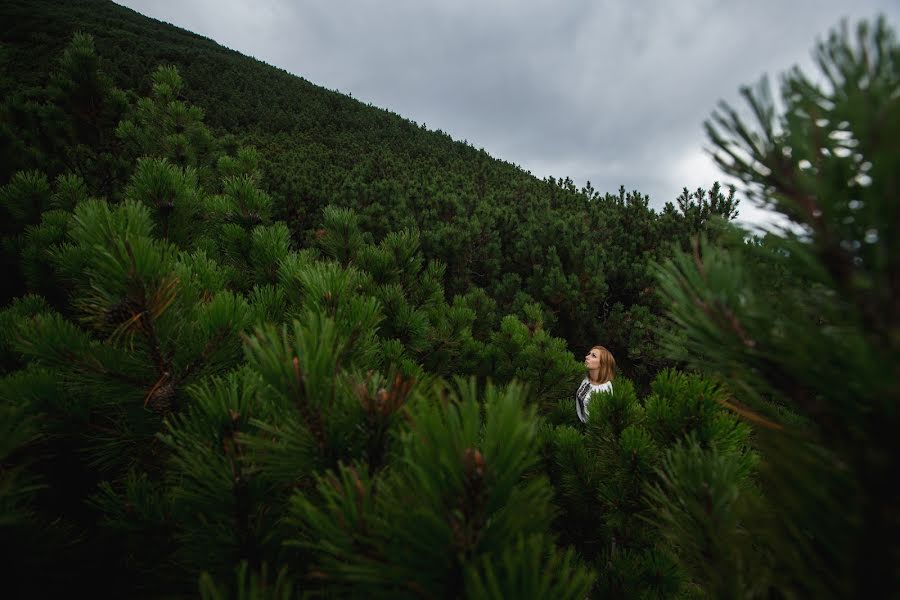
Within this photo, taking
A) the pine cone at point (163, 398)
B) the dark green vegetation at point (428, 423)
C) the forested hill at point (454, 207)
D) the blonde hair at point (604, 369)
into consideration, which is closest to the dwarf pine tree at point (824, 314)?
the dark green vegetation at point (428, 423)

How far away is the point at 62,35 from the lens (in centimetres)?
1917

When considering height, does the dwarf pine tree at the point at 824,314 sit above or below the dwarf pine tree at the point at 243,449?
above

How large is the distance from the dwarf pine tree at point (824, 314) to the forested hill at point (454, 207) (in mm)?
230

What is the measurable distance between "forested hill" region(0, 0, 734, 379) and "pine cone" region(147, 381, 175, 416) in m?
1.09

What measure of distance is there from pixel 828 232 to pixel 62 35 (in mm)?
30045

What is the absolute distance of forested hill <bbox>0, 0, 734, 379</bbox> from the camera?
13.0ft

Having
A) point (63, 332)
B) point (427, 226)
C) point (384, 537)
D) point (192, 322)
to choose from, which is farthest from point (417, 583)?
point (427, 226)

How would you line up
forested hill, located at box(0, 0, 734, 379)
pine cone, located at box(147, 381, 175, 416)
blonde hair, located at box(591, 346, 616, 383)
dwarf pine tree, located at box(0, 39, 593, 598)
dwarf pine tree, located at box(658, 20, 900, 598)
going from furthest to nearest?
forested hill, located at box(0, 0, 734, 379), blonde hair, located at box(591, 346, 616, 383), pine cone, located at box(147, 381, 175, 416), dwarf pine tree, located at box(0, 39, 593, 598), dwarf pine tree, located at box(658, 20, 900, 598)

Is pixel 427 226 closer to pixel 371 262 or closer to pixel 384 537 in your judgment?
pixel 371 262

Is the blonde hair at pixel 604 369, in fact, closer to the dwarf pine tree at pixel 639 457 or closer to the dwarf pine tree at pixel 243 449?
the dwarf pine tree at pixel 639 457

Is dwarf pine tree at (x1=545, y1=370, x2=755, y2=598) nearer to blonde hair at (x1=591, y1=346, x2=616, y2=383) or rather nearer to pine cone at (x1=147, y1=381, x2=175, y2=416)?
pine cone at (x1=147, y1=381, x2=175, y2=416)

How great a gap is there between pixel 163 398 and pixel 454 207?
7.00 metres

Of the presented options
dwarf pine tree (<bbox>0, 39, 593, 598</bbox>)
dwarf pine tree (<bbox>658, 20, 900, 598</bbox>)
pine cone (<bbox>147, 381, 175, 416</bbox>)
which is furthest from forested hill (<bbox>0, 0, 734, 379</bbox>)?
pine cone (<bbox>147, 381, 175, 416</bbox>)

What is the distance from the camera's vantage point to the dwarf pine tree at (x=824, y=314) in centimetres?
38
